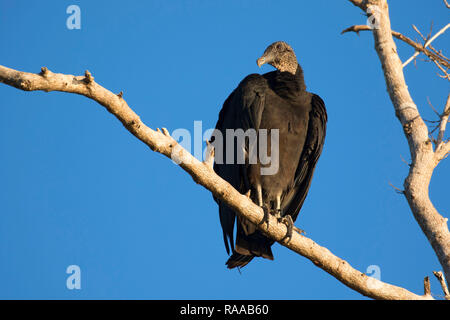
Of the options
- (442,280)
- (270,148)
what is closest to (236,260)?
(270,148)

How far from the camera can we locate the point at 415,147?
11.6 feet

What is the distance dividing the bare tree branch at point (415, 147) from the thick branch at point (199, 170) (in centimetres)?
38

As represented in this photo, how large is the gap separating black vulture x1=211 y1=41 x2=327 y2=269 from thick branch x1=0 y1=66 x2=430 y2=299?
64 centimetres

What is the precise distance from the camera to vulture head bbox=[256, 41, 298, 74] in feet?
16.1

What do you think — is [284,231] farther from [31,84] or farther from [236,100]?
[31,84]

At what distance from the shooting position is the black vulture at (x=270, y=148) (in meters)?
4.27

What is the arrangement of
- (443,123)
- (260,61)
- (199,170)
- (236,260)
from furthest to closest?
(260,61)
(236,260)
(443,123)
(199,170)

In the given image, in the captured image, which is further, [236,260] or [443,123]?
[236,260]

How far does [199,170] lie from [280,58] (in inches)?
86.1

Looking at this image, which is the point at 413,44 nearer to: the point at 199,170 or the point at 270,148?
the point at 270,148

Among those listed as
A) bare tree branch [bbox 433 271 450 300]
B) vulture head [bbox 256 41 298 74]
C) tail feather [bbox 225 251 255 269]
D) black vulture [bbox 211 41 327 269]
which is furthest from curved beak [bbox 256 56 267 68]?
bare tree branch [bbox 433 271 450 300]

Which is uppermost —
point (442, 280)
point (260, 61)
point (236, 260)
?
point (260, 61)
